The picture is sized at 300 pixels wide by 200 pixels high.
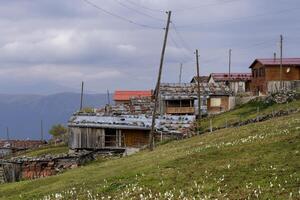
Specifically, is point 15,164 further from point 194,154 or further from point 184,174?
point 184,174

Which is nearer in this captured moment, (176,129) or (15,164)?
(15,164)

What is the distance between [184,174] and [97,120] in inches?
2115

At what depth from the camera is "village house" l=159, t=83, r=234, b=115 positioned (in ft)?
316

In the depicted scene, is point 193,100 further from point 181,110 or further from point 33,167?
point 33,167

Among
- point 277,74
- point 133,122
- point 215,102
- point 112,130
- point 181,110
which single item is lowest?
point 112,130

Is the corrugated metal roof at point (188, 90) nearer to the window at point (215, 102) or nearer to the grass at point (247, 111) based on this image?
the window at point (215, 102)

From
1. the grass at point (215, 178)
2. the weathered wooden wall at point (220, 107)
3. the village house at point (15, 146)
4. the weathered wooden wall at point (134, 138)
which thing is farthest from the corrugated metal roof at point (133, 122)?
the grass at point (215, 178)

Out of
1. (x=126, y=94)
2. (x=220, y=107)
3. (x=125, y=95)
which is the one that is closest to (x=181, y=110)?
(x=220, y=107)

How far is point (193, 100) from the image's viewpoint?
96.9 meters

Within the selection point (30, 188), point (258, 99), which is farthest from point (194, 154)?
point (258, 99)

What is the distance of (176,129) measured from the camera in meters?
74.2

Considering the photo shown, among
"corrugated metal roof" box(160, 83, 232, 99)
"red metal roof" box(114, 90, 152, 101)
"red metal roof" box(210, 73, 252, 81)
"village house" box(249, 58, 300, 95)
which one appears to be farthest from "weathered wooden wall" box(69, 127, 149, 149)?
"red metal roof" box(114, 90, 152, 101)

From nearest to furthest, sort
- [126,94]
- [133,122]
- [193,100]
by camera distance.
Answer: [133,122] < [193,100] < [126,94]

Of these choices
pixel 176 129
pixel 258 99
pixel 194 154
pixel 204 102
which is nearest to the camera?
pixel 194 154
